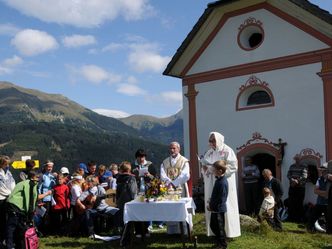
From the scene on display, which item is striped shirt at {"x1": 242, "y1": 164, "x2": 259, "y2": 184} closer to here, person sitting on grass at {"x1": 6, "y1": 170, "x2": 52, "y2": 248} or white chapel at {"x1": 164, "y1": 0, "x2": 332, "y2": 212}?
white chapel at {"x1": 164, "y1": 0, "x2": 332, "y2": 212}

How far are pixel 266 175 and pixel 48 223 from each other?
493 centimetres

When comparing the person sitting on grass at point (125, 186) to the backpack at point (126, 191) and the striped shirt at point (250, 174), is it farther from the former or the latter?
the striped shirt at point (250, 174)

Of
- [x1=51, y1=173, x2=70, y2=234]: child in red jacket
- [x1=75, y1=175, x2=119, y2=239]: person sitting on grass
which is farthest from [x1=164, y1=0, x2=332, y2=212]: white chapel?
[x1=51, y1=173, x2=70, y2=234]: child in red jacket

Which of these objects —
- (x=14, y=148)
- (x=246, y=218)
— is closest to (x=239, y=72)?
(x=246, y=218)

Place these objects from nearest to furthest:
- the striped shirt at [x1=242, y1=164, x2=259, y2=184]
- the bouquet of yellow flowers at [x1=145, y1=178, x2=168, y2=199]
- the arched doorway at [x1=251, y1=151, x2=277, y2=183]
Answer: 1. the bouquet of yellow flowers at [x1=145, y1=178, x2=168, y2=199]
2. the striped shirt at [x1=242, y1=164, x2=259, y2=184]
3. the arched doorway at [x1=251, y1=151, x2=277, y2=183]

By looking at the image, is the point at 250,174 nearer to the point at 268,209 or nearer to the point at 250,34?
the point at 268,209

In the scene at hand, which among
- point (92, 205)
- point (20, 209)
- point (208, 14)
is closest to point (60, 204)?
point (92, 205)

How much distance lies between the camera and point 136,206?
25.3 ft

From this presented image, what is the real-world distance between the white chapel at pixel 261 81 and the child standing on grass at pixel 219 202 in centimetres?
543

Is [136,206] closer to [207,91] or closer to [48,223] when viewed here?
[48,223]

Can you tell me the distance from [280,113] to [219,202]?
6.05 m

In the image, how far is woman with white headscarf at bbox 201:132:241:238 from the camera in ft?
25.9

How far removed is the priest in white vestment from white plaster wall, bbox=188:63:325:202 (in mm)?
4940

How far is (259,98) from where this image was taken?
1337 cm
